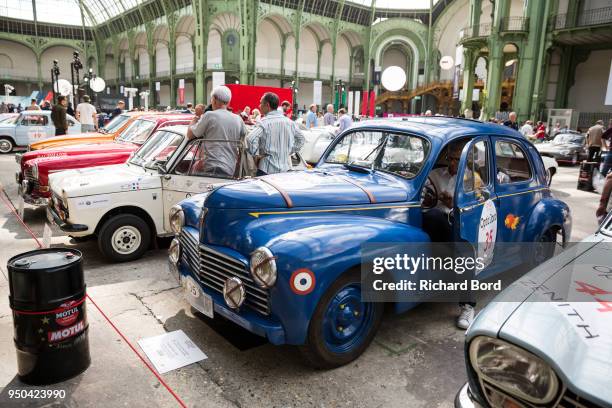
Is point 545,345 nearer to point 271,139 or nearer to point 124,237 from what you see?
point 271,139

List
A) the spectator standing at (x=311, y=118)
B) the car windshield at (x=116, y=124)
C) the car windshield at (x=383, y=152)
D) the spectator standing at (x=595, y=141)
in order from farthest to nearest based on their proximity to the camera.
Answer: the spectator standing at (x=311, y=118) → the spectator standing at (x=595, y=141) → the car windshield at (x=116, y=124) → the car windshield at (x=383, y=152)

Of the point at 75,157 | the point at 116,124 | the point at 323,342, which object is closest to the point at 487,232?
the point at 323,342

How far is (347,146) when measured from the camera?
4.77m

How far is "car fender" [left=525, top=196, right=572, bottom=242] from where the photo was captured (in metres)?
4.71

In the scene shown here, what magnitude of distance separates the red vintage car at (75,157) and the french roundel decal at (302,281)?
5.62 meters

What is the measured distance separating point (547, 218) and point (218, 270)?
367 cm

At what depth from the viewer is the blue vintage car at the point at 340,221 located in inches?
117

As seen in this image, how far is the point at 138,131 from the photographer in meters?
9.11

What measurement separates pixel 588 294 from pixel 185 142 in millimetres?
4798

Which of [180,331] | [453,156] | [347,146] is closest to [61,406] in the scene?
[180,331]

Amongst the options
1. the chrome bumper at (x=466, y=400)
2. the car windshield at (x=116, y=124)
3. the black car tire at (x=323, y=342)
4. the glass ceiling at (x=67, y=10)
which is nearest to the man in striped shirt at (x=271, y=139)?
the black car tire at (x=323, y=342)

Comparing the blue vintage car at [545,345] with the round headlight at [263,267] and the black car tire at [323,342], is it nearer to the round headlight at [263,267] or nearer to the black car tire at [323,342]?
the black car tire at [323,342]

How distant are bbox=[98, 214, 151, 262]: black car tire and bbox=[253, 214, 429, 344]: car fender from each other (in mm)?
A: 3059

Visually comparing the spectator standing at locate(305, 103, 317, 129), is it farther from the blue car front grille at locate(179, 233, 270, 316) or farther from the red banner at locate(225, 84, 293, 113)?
the blue car front grille at locate(179, 233, 270, 316)
